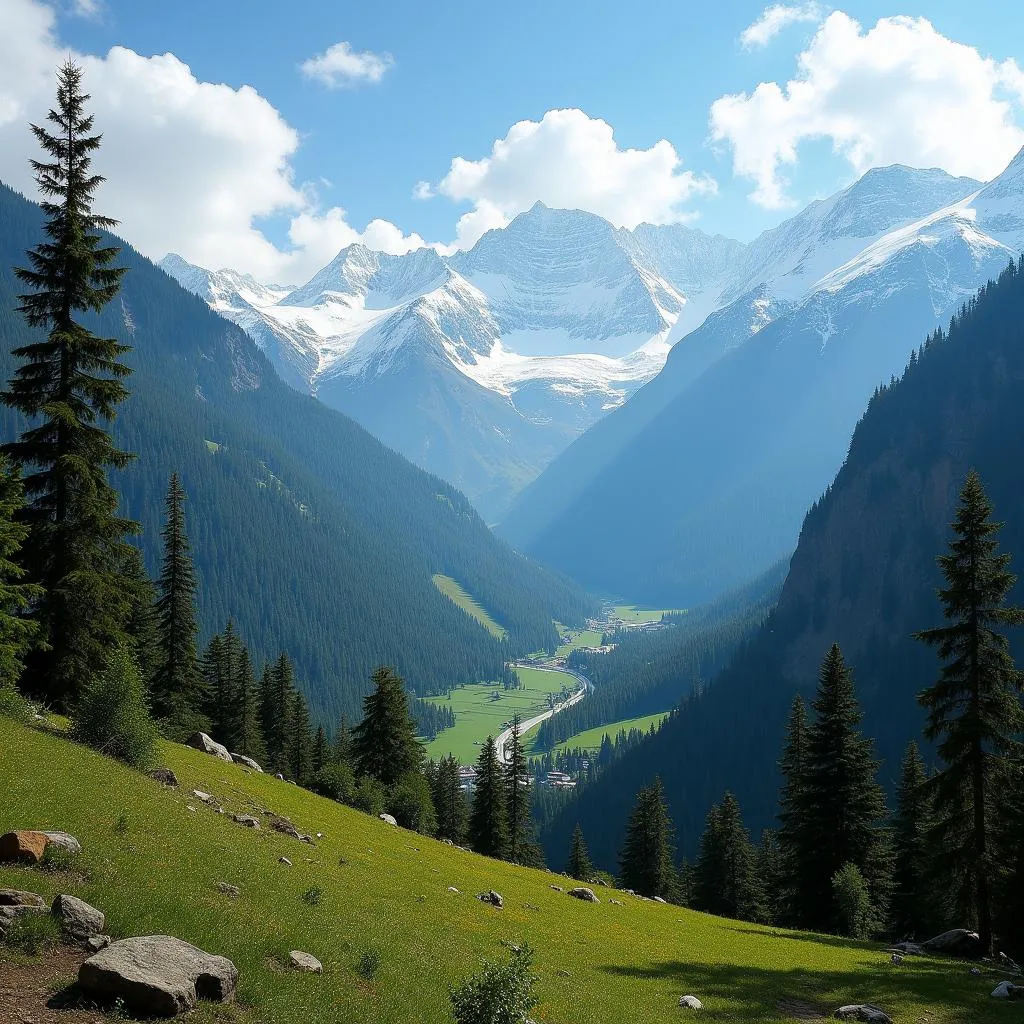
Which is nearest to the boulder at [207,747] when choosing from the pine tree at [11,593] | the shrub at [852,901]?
the pine tree at [11,593]

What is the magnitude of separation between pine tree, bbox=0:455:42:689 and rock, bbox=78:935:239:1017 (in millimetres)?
17488

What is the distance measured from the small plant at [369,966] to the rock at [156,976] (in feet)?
13.2

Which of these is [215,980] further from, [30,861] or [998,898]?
[998,898]

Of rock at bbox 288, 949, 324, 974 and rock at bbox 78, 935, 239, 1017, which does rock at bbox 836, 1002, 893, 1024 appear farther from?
rock at bbox 78, 935, 239, 1017

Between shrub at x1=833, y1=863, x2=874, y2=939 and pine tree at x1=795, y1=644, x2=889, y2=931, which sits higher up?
pine tree at x1=795, y1=644, x2=889, y2=931

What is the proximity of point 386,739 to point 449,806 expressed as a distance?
71.1 feet

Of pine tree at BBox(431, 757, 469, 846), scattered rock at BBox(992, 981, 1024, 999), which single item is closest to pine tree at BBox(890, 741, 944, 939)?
scattered rock at BBox(992, 981, 1024, 999)

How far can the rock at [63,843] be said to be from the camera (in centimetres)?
1702

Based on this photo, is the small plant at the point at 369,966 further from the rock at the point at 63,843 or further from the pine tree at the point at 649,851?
the pine tree at the point at 649,851

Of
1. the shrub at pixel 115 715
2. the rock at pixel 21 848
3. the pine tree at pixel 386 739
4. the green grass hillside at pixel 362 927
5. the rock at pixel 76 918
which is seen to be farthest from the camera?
the pine tree at pixel 386 739

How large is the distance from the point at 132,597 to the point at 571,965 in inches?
945

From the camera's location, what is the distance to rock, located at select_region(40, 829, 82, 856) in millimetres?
17016

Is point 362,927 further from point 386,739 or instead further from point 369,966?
point 386,739

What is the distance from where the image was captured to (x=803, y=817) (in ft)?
171
